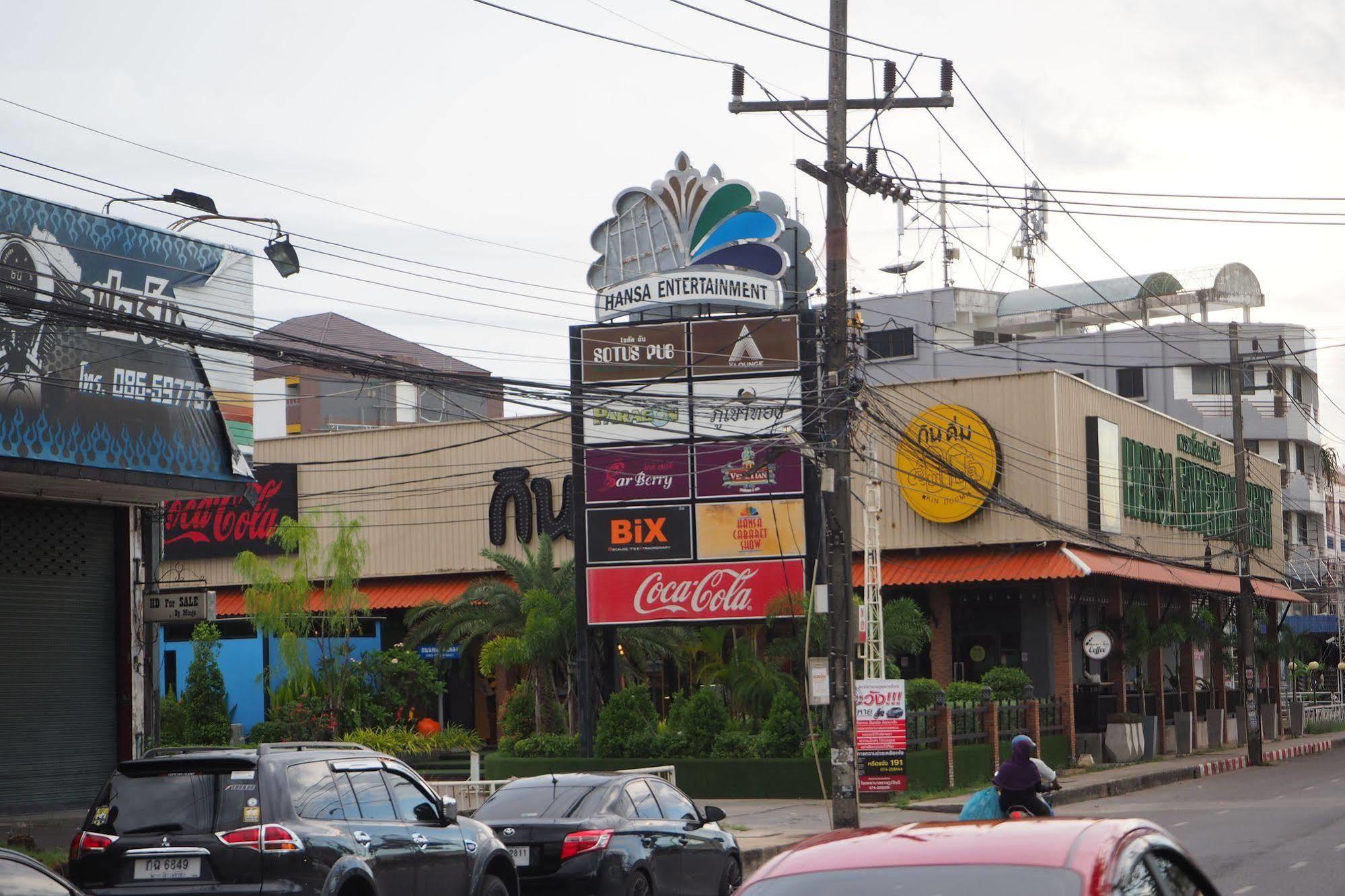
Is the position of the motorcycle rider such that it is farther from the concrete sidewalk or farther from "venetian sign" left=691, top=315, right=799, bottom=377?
"venetian sign" left=691, top=315, right=799, bottom=377

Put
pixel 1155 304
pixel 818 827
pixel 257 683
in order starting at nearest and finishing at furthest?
1. pixel 818 827
2. pixel 257 683
3. pixel 1155 304

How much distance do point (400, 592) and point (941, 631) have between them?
1459 cm

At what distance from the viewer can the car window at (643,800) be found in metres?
14.3

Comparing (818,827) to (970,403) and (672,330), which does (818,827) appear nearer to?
(672,330)

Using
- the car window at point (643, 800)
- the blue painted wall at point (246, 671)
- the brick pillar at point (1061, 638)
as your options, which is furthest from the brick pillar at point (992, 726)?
the car window at point (643, 800)

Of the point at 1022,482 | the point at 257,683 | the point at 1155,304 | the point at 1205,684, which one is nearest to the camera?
the point at 1022,482

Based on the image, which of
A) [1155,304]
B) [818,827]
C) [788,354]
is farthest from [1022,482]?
[1155,304]

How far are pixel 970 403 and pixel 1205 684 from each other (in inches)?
655

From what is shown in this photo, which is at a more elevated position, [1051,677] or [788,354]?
[788,354]

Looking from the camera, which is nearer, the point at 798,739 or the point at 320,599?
the point at 798,739

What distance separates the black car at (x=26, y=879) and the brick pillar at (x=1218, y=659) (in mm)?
40611

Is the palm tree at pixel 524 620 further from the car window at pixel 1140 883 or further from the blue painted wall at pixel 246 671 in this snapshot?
the car window at pixel 1140 883

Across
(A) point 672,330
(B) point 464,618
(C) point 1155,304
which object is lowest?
(B) point 464,618

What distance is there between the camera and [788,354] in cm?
2928
